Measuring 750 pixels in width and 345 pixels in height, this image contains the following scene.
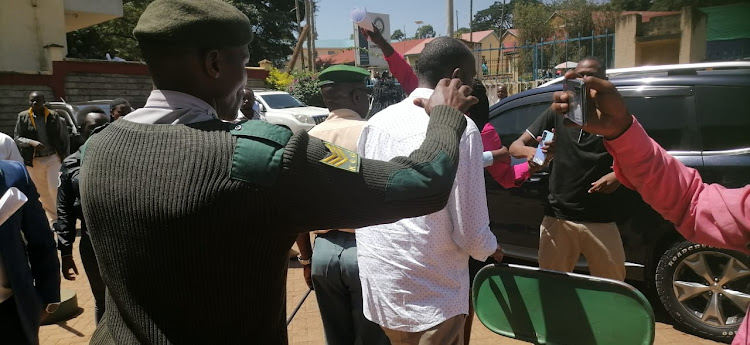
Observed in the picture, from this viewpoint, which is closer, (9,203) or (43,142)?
(9,203)

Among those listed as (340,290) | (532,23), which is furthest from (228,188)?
(532,23)

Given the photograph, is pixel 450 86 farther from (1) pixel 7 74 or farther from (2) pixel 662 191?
(1) pixel 7 74

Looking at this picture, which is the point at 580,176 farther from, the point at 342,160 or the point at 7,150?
the point at 7,150

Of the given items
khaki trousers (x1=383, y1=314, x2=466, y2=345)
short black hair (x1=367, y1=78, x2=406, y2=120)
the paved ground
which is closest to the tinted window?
the paved ground

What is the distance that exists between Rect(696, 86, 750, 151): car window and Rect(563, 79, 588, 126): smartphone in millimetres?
3125

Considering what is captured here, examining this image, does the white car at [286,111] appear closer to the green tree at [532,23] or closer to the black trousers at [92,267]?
the black trousers at [92,267]

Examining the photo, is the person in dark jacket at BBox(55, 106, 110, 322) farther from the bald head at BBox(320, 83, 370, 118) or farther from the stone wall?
the stone wall

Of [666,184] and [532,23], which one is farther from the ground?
[532,23]

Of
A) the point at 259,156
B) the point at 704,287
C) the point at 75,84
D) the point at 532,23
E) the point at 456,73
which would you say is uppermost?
the point at 532,23

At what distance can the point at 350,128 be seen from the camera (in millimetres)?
3342

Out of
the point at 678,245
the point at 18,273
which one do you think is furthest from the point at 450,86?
the point at 678,245

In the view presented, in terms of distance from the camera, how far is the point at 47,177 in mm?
7590

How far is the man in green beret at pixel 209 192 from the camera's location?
48.2 inches

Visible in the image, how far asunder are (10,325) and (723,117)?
4504 mm
